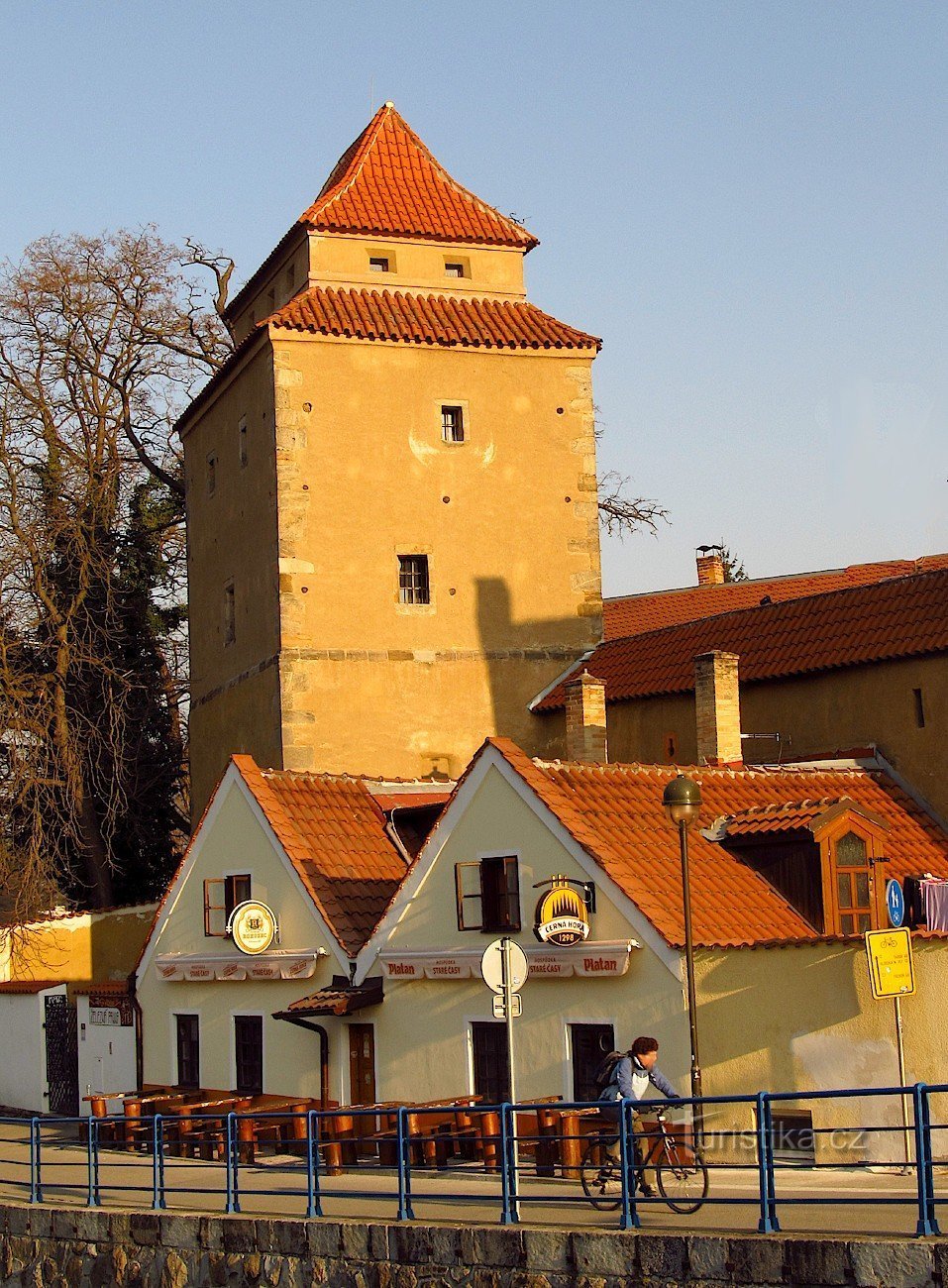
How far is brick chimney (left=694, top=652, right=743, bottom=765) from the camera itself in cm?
3078

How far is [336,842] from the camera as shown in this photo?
27.7 m

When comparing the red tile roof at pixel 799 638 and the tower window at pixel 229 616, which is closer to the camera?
the red tile roof at pixel 799 638

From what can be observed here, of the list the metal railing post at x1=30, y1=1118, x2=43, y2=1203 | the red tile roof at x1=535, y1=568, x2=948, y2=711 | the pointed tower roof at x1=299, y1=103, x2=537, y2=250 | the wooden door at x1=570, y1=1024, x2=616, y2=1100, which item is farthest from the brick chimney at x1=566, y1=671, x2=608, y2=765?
the metal railing post at x1=30, y1=1118, x2=43, y2=1203

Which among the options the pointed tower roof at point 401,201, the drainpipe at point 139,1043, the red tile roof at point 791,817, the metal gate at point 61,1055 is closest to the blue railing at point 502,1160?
the drainpipe at point 139,1043

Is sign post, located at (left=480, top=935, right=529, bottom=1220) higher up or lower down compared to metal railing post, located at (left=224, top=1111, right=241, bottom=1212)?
higher up

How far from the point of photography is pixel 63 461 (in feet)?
153

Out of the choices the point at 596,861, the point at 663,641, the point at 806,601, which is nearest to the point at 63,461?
the point at 663,641

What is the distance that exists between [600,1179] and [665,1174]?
0.69 m

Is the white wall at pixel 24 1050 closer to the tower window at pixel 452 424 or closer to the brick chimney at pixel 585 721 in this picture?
the brick chimney at pixel 585 721

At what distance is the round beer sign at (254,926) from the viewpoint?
2670 centimetres

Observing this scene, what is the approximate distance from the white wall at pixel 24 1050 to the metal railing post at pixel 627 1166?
1866cm

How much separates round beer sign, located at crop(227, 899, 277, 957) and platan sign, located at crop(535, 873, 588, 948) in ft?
17.5

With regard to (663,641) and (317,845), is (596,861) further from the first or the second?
(663,641)

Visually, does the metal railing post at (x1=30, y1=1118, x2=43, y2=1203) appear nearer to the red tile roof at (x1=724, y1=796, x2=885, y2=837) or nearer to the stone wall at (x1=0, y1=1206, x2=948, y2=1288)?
the stone wall at (x1=0, y1=1206, x2=948, y2=1288)
